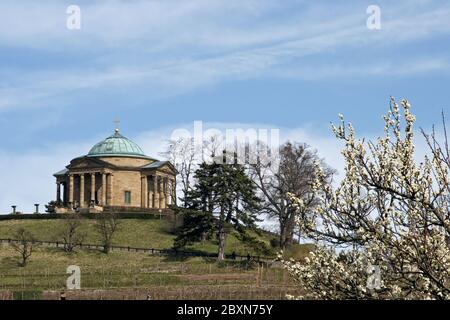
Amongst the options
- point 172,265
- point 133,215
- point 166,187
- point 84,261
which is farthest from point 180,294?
point 166,187

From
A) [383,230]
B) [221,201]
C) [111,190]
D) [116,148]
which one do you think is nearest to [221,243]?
[221,201]

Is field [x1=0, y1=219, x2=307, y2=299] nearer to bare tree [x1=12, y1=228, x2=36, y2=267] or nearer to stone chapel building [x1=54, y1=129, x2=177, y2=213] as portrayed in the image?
bare tree [x1=12, y1=228, x2=36, y2=267]

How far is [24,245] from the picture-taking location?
219 ft

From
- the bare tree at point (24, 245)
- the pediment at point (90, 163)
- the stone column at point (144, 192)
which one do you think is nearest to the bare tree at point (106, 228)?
the bare tree at point (24, 245)

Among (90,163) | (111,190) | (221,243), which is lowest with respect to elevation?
(221,243)

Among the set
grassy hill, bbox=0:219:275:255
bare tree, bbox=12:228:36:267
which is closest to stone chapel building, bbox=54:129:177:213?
grassy hill, bbox=0:219:275:255

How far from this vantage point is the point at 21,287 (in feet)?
164

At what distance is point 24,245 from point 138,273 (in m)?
13.6

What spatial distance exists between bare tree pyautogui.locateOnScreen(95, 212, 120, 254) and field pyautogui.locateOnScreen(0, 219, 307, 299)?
85 centimetres

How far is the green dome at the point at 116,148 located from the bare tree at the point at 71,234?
22.9m

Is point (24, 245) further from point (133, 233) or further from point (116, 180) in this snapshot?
Answer: point (116, 180)

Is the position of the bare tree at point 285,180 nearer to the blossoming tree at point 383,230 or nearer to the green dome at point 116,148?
the green dome at point 116,148

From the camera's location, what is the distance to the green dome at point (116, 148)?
10475 centimetres

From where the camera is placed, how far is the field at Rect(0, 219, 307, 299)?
145ft
